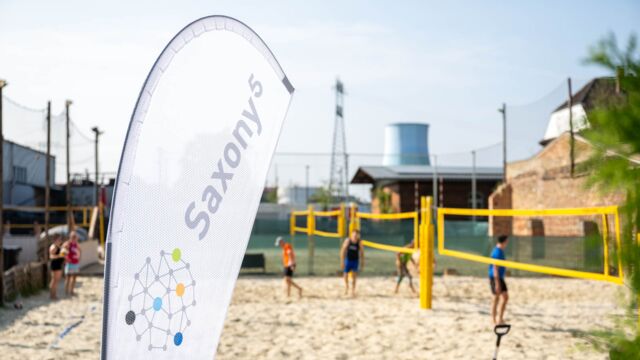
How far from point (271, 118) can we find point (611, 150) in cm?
195

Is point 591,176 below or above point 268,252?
above

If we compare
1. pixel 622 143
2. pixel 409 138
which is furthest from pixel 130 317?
pixel 409 138

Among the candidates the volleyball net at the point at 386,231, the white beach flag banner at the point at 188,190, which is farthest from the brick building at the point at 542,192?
the white beach flag banner at the point at 188,190

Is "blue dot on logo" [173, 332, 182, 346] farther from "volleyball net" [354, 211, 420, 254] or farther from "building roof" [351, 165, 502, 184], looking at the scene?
"building roof" [351, 165, 502, 184]

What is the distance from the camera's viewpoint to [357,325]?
8000 mm

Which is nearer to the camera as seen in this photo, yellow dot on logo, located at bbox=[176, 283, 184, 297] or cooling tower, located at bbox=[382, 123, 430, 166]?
yellow dot on logo, located at bbox=[176, 283, 184, 297]

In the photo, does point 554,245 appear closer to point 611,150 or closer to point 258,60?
point 258,60

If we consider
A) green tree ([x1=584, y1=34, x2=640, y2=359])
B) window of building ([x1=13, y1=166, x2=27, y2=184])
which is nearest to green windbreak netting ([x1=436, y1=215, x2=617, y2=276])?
green tree ([x1=584, y1=34, x2=640, y2=359])

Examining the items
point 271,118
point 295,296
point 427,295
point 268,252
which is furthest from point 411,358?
point 268,252

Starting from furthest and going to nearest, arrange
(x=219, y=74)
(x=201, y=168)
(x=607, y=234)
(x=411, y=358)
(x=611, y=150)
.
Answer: (x=411, y=358)
(x=219, y=74)
(x=201, y=168)
(x=607, y=234)
(x=611, y=150)

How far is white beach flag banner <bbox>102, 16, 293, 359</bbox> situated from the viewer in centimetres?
212

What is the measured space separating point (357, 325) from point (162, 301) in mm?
6013

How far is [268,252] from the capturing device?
22141 millimetres

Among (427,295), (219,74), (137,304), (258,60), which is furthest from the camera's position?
(427,295)
